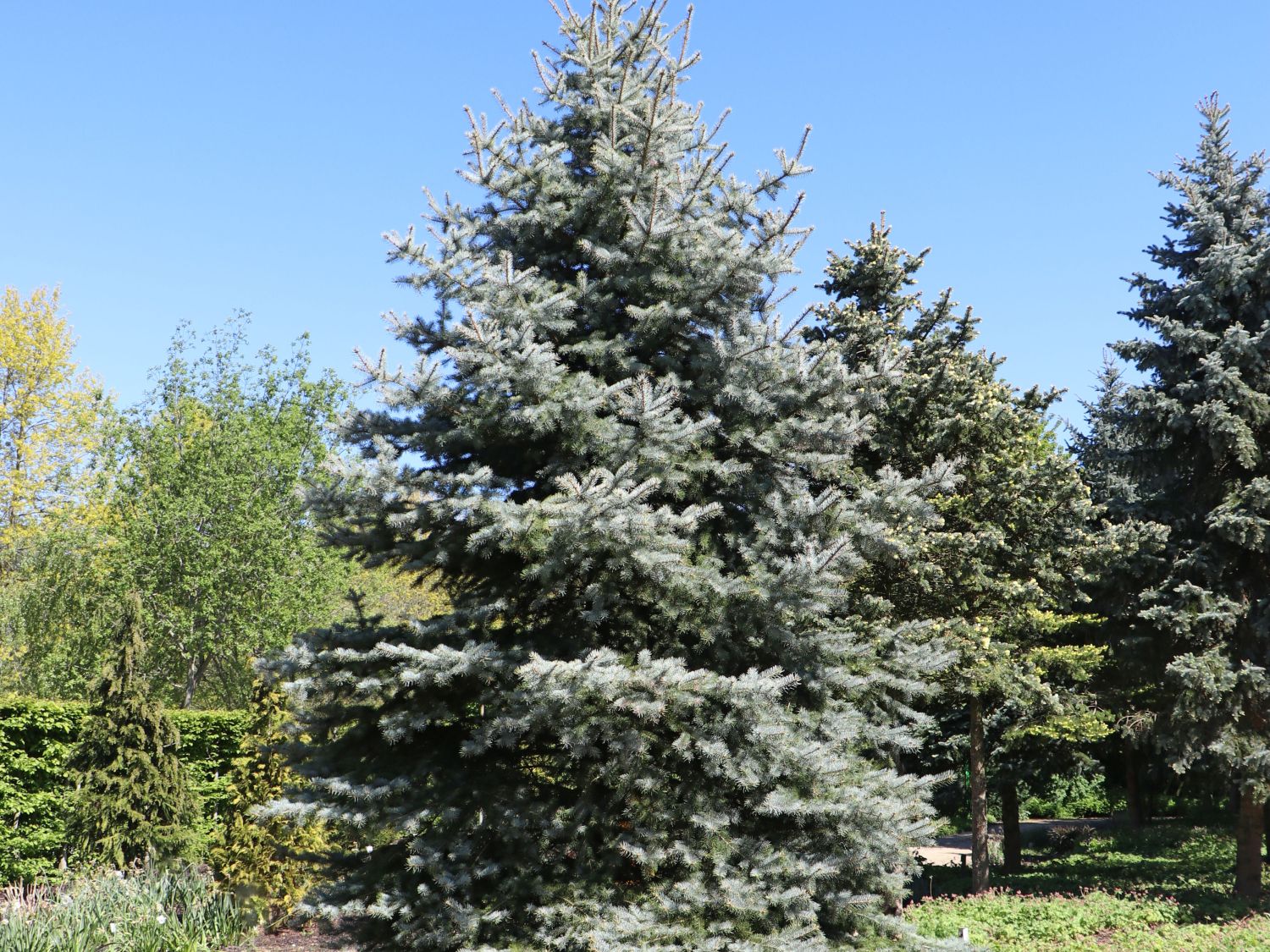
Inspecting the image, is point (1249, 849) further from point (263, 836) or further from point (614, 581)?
point (263, 836)

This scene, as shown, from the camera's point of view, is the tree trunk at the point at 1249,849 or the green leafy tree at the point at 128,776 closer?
the green leafy tree at the point at 128,776

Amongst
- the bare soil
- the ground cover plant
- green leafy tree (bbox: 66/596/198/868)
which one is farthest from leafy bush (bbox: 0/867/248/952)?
the ground cover plant

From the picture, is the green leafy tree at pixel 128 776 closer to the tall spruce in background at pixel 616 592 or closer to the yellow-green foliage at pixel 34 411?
the tall spruce in background at pixel 616 592

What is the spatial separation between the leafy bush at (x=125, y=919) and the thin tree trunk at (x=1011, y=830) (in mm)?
13703

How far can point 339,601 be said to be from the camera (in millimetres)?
21703

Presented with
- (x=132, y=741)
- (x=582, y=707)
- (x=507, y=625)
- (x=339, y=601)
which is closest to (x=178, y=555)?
(x=339, y=601)

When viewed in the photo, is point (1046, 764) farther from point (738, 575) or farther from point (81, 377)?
point (81, 377)

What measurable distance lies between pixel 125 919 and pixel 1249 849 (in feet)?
45.6

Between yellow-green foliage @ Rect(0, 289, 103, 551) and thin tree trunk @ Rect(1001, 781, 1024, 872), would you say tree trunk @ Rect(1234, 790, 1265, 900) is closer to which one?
thin tree trunk @ Rect(1001, 781, 1024, 872)

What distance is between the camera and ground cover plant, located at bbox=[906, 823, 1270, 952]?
10953mm

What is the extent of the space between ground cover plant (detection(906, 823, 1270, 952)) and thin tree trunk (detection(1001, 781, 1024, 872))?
0.28 m

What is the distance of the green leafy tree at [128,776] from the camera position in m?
11.7

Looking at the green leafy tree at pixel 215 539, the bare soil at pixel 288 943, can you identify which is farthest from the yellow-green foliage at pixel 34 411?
the bare soil at pixel 288 943

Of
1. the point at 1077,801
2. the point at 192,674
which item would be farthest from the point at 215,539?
the point at 1077,801
